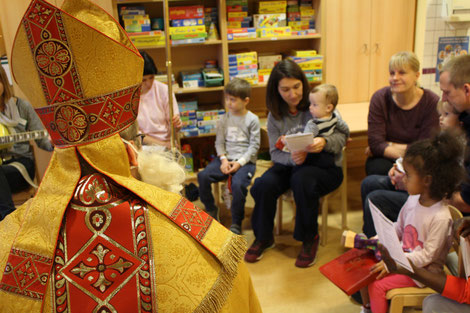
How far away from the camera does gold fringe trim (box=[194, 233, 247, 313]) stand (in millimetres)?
904

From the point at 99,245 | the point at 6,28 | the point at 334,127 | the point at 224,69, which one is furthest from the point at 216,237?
the point at 6,28

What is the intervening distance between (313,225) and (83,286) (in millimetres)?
1927

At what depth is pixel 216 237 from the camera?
0.95 metres

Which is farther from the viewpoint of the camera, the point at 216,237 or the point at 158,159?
the point at 158,159

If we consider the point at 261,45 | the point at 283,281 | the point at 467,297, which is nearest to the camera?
the point at 467,297

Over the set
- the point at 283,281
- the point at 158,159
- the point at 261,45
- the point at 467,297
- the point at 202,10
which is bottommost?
the point at 283,281

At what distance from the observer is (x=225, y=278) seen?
933 mm

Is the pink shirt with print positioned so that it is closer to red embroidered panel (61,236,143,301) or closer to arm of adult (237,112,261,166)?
arm of adult (237,112,261,166)

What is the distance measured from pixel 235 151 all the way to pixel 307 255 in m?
0.91

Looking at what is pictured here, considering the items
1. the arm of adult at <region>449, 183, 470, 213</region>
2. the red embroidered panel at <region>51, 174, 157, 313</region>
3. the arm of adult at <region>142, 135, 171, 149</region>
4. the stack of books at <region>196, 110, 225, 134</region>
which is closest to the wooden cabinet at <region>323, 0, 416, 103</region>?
the stack of books at <region>196, 110, 225, 134</region>

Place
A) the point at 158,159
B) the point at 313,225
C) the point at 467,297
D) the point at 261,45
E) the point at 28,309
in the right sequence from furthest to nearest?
1. the point at 261,45
2. the point at 313,225
3. the point at 467,297
4. the point at 158,159
5. the point at 28,309

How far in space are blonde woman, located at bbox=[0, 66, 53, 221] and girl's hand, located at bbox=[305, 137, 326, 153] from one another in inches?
68.5

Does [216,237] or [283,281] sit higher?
[216,237]

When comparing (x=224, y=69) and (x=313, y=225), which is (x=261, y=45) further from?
(x=313, y=225)
